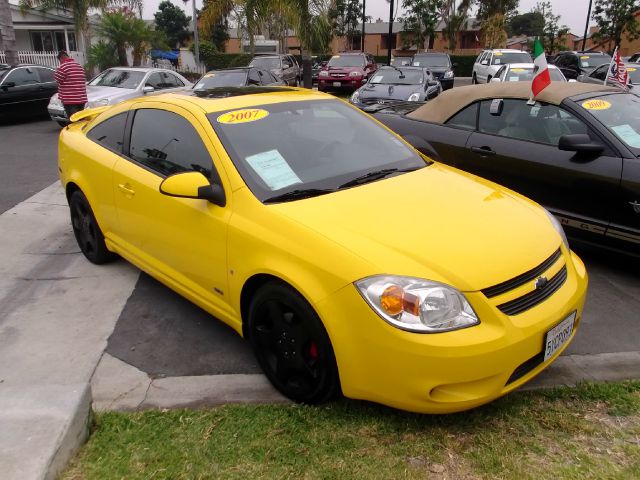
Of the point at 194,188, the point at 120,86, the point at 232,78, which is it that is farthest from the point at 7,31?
the point at 194,188

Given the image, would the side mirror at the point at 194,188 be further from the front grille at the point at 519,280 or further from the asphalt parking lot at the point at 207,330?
the front grille at the point at 519,280

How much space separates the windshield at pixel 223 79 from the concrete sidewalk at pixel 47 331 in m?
6.73

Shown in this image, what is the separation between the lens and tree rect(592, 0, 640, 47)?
120 feet

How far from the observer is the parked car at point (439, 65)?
790 inches

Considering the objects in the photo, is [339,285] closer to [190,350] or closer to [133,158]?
[190,350]

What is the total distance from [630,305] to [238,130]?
9.96 ft

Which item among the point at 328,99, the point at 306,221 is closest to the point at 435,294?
the point at 306,221

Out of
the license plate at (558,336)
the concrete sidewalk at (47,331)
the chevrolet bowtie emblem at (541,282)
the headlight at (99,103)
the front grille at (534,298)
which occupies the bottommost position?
the concrete sidewalk at (47,331)

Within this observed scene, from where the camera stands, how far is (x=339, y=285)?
239cm

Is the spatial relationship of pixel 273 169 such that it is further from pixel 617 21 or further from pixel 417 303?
pixel 617 21

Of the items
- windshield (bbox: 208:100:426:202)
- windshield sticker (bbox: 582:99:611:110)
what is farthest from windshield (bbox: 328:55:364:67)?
windshield (bbox: 208:100:426:202)

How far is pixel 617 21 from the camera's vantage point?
37688 millimetres

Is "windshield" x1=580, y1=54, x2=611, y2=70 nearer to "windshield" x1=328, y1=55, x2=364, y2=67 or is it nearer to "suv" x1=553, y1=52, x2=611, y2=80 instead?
"suv" x1=553, y1=52, x2=611, y2=80

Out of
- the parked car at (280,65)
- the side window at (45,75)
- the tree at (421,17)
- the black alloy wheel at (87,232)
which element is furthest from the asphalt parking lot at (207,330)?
the tree at (421,17)
